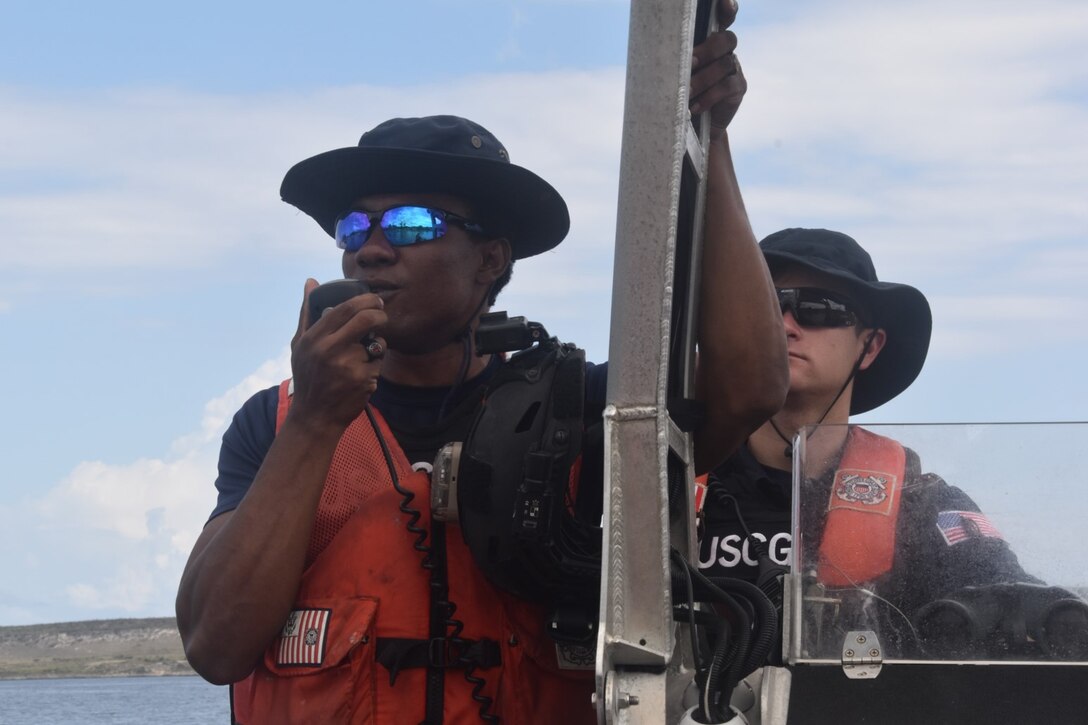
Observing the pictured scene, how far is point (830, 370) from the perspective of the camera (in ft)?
13.5

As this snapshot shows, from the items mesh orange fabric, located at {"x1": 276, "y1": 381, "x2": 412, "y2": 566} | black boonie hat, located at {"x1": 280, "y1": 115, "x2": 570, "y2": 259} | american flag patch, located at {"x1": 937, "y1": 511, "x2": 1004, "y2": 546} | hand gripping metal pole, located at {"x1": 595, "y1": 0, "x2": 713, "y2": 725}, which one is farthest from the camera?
black boonie hat, located at {"x1": 280, "y1": 115, "x2": 570, "y2": 259}

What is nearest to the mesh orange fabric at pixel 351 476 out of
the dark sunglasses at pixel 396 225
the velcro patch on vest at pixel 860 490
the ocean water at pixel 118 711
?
the dark sunglasses at pixel 396 225

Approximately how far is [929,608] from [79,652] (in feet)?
358

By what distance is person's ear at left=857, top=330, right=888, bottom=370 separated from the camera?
14.0 ft

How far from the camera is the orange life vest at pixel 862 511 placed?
2.50 meters

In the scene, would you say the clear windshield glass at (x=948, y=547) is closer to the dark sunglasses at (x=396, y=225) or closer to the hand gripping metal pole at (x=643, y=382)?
the hand gripping metal pole at (x=643, y=382)

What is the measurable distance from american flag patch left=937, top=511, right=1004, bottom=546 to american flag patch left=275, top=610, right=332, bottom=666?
52.2 inches

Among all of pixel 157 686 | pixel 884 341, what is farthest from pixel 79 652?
pixel 884 341

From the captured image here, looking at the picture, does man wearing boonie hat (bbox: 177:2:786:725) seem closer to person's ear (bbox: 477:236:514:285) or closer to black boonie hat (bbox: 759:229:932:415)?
person's ear (bbox: 477:236:514:285)

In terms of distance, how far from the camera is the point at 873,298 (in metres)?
4.19

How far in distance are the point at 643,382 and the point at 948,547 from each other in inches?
23.9

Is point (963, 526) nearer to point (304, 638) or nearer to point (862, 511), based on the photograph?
point (862, 511)

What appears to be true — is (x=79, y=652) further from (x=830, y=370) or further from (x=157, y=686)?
(x=830, y=370)

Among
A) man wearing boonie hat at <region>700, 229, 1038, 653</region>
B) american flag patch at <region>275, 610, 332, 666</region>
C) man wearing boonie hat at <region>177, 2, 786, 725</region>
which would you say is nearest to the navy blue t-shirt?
man wearing boonie hat at <region>177, 2, 786, 725</region>
